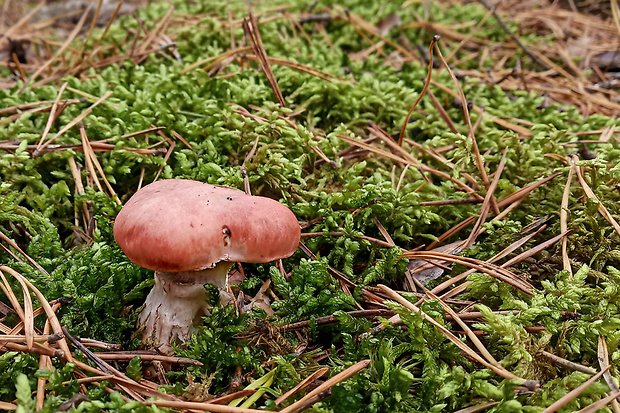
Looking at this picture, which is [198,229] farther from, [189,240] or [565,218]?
[565,218]

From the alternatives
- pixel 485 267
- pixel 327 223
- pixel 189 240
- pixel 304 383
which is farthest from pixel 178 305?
pixel 485 267

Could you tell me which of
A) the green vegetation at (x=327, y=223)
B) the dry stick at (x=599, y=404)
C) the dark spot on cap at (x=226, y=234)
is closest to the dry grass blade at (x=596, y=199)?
the green vegetation at (x=327, y=223)

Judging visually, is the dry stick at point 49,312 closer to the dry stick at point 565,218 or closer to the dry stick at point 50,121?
the dry stick at point 50,121

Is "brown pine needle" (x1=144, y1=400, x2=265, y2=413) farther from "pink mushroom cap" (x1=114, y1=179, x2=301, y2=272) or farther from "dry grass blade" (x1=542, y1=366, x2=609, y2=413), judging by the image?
"dry grass blade" (x1=542, y1=366, x2=609, y2=413)

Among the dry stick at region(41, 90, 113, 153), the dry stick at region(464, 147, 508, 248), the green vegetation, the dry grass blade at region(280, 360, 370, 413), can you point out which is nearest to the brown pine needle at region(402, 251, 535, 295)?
the green vegetation

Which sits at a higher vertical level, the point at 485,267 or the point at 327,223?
the point at 327,223

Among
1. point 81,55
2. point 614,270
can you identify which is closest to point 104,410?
point 614,270

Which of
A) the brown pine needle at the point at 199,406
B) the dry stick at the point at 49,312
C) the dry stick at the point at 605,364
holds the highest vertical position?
the dry stick at the point at 49,312
